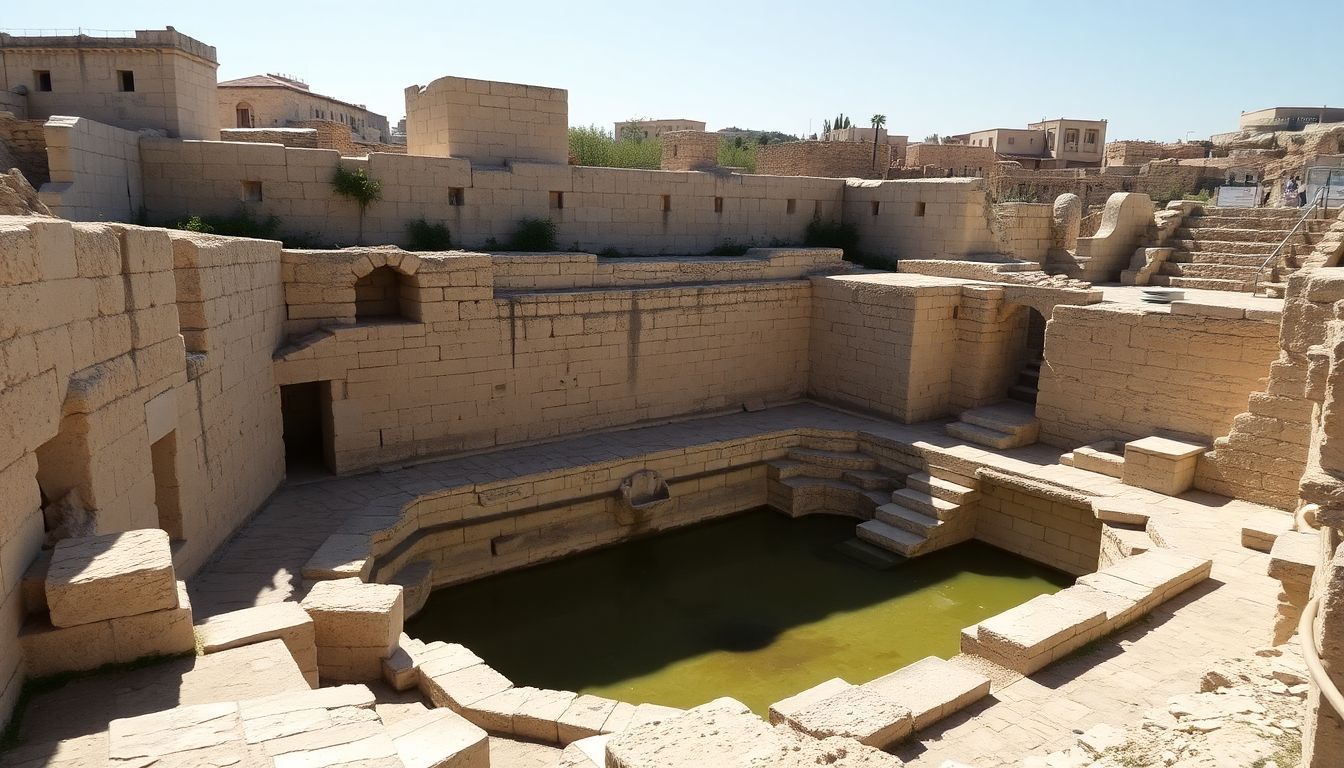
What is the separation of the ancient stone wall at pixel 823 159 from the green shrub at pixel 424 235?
29.3 feet

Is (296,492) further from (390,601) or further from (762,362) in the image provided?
(762,362)

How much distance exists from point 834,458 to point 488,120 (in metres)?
7.07

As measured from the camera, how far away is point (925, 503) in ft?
34.2

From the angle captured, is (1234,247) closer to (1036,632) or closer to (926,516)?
(926,516)

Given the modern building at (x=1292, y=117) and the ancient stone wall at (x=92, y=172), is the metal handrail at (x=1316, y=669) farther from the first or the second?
the modern building at (x=1292, y=117)

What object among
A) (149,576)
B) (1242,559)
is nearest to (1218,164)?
(1242,559)

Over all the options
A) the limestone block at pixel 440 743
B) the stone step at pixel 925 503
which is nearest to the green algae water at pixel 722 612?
the stone step at pixel 925 503

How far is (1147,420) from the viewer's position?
10383 millimetres

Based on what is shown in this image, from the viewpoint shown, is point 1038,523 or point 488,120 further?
point 488,120

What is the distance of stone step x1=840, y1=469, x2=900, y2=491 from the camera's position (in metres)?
11.3

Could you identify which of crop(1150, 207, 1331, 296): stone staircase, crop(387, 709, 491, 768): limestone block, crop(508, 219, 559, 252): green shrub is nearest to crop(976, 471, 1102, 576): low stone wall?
crop(1150, 207, 1331, 296): stone staircase

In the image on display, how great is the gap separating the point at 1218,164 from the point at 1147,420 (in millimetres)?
17774

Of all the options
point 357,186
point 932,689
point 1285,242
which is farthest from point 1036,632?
point 357,186

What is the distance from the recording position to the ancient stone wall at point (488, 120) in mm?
12188
